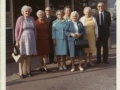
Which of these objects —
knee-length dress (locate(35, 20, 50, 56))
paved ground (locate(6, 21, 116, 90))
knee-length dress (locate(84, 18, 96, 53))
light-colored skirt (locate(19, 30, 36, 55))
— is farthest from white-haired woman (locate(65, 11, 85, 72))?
light-colored skirt (locate(19, 30, 36, 55))

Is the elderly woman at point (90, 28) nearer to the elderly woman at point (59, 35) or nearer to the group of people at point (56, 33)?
the group of people at point (56, 33)

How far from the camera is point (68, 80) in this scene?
205 inches

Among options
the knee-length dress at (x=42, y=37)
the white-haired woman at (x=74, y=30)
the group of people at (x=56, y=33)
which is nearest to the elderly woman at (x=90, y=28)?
the group of people at (x=56, y=33)

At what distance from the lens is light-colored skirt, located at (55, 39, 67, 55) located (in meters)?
5.78

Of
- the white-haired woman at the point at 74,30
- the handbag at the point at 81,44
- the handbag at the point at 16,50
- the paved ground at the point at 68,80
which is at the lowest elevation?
the paved ground at the point at 68,80

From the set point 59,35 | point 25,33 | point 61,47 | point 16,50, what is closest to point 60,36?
point 59,35

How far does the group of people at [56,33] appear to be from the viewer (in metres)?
5.27

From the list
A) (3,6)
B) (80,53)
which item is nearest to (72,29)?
(80,53)

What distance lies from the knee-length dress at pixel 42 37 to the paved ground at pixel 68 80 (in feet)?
1.63

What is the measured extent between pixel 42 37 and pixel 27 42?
18.6 inches

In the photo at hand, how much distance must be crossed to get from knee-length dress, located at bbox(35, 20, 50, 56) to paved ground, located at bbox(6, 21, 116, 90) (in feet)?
1.63

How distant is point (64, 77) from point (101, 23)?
66.3 inches

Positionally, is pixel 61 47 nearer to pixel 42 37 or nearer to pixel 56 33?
pixel 56 33

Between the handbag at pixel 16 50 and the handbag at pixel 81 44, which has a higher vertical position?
the handbag at pixel 81 44
